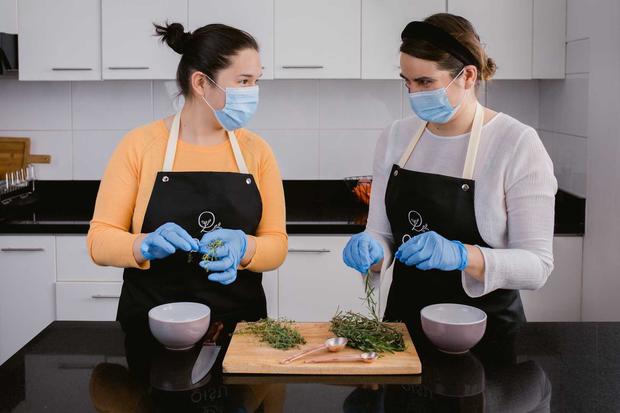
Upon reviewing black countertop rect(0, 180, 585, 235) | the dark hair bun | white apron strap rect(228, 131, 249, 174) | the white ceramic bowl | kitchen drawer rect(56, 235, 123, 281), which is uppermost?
the dark hair bun

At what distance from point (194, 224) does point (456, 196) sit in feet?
2.30

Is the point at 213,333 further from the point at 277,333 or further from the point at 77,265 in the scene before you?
the point at 77,265

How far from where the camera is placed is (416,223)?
2070mm

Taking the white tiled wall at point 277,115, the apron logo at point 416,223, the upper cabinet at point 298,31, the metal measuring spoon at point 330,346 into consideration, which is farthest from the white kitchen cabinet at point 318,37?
the metal measuring spoon at point 330,346

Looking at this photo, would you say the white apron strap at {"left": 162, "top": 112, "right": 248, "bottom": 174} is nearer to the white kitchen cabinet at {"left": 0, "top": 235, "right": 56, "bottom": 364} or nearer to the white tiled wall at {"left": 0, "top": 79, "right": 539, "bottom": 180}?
the white kitchen cabinet at {"left": 0, "top": 235, "right": 56, "bottom": 364}

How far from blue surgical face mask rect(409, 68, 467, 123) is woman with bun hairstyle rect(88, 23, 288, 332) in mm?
456

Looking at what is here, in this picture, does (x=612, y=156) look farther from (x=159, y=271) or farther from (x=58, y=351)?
(x=58, y=351)

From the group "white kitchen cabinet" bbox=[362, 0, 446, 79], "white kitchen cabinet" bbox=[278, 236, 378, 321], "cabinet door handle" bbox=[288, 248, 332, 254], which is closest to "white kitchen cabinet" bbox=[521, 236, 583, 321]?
"white kitchen cabinet" bbox=[278, 236, 378, 321]

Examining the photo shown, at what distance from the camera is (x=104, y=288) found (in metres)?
3.23

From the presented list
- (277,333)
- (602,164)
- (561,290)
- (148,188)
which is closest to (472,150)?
(277,333)

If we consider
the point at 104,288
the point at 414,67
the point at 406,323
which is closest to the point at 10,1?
the point at 104,288

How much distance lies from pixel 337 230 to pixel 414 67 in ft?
4.28

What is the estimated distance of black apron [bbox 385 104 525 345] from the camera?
6.53ft

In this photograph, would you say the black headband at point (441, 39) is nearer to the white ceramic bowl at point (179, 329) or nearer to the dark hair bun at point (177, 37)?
the dark hair bun at point (177, 37)
